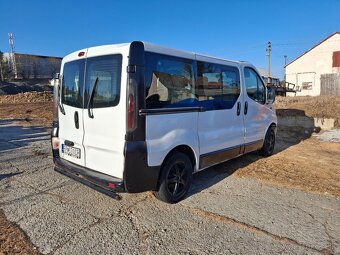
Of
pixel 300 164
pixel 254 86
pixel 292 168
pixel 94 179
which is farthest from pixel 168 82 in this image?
pixel 300 164

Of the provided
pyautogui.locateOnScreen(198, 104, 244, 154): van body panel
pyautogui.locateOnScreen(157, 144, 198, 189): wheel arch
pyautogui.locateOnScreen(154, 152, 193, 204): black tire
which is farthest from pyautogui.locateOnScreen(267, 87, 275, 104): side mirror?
pyautogui.locateOnScreen(154, 152, 193, 204): black tire

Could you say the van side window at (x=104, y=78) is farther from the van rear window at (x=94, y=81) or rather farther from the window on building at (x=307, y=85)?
the window on building at (x=307, y=85)

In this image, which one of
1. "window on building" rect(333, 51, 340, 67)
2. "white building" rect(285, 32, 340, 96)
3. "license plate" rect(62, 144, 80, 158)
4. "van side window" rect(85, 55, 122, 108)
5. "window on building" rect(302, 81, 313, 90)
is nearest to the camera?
"van side window" rect(85, 55, 122, 108)

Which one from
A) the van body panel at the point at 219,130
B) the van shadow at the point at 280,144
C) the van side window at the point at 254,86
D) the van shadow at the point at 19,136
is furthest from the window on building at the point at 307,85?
the van body panel at the point at 219,130

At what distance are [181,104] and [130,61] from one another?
3.38 ft

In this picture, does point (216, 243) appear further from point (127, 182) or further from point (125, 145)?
point (125, 145)

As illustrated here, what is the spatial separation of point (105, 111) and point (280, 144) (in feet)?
21.6

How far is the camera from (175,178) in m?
4.24

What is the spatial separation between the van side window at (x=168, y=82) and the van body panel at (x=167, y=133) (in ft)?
0.58

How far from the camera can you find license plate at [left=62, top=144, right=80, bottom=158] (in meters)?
4.25

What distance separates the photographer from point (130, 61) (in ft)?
11.5

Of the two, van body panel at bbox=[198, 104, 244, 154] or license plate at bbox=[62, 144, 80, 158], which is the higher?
van body panel at bbox=[198, 104, 244, 154]

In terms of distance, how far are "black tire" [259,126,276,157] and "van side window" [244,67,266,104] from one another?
3.01 ft

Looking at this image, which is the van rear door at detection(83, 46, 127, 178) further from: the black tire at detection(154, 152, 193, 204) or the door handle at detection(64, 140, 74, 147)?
the black tire at detection(154, 152, 193, 204)
